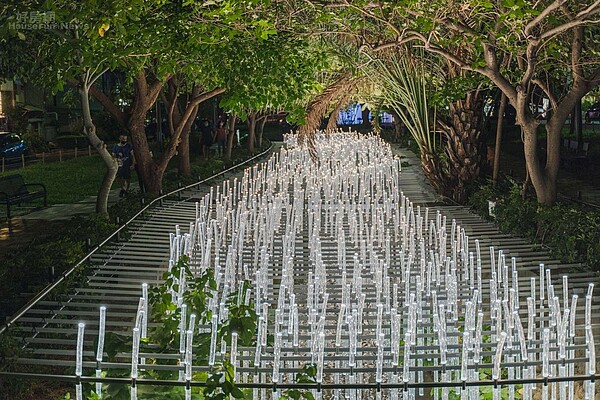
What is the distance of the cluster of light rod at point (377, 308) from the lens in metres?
6.19

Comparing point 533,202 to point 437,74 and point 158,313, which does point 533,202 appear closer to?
point 437,74

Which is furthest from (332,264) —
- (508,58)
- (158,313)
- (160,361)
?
(508,58)

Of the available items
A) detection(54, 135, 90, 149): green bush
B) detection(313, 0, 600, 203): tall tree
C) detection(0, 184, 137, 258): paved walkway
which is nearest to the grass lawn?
detection(0, 184, 137, 258): paved walkway

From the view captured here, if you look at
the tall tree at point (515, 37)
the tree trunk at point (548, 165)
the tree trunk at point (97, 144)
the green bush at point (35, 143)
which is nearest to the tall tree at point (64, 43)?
the tree trunk at point (97, 144)

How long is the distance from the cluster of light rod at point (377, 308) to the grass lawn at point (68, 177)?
731 centimetres

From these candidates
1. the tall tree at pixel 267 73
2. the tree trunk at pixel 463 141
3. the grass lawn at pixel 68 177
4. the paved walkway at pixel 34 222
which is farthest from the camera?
the grass lawn at pixel 68 177

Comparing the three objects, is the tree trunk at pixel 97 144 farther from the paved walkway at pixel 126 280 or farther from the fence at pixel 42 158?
the fence at pixel 42 158

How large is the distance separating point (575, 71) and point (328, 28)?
3897mm

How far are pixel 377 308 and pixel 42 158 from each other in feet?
94.3

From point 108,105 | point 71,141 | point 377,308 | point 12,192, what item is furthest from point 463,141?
point 71,141

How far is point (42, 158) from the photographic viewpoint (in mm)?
34312

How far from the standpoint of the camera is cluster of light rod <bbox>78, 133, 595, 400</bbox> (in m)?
6.19

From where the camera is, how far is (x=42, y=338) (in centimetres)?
803

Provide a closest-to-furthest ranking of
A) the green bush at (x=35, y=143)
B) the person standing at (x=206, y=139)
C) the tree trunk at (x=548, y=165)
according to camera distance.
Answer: the tree trunk at (x=548, y=165) < the person standing at (x=206, y=139) < the green bush at (x=35, y=143)
